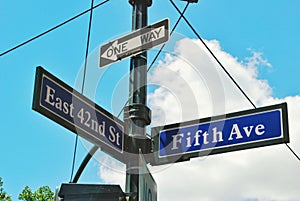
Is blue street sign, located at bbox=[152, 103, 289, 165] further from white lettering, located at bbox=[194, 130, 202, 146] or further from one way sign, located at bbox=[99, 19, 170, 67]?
one way sign, located at bbox=[99, 19, 170, 67]

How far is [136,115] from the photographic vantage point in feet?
13.6

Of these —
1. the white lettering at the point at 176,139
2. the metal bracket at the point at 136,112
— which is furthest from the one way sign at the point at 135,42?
the white lettering at the point at 176,139

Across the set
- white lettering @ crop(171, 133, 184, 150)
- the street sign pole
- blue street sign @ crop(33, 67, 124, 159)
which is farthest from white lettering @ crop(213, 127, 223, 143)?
blue street sign @ crop(33, 67, 124, 159)

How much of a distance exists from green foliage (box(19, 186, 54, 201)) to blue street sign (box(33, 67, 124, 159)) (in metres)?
19.0

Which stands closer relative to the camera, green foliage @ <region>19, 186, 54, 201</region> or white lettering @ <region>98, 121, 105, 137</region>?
white lettering @ <region>98, 121, 105, 137</region>

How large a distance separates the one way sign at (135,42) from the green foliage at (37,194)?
61.4 ft

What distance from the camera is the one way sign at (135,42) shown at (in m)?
4.26

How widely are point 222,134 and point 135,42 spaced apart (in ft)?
3.19

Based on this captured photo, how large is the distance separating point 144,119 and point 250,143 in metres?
0.79

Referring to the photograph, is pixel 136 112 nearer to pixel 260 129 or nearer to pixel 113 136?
pixel 113 136

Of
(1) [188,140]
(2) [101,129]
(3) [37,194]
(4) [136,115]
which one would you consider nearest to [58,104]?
(2) [101,129]

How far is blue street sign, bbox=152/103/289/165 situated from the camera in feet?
13.2

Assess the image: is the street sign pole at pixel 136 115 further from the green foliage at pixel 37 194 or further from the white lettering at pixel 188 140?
the green foliage at pixel 37 194

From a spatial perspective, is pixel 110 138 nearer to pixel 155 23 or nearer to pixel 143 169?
pixel 143 169
